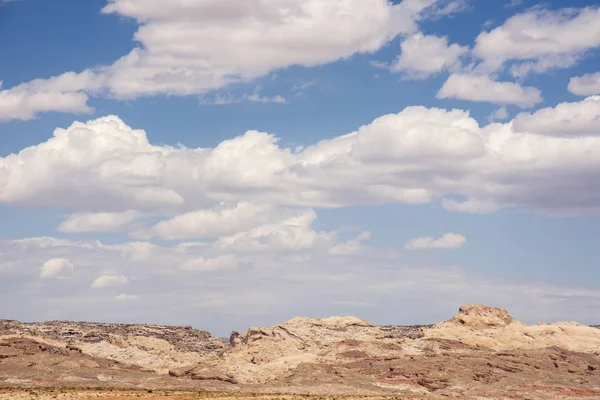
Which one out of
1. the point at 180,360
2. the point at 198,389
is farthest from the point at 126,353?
the point at 198,389

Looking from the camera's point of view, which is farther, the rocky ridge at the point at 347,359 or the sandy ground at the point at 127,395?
the rocky ridge at the point at 347,359

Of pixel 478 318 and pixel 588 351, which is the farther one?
pixel 478 318

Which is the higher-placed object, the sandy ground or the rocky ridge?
the rocky ridge

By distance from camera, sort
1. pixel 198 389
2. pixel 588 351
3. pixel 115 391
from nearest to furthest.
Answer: pixel 115 391
pixel 198 389
pixel 588 351

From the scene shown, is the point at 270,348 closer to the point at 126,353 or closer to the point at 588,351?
the point at 126,353

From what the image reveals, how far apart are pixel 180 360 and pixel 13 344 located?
1339 inches

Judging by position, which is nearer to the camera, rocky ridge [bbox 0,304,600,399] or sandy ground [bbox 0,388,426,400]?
sandy ground [bbox 0,388,426,400]

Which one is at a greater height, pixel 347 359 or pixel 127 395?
pixel 347 359

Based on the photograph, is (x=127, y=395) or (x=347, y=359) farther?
(x=347, y=359)

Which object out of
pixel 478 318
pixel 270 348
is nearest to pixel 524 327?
pixel 478 318

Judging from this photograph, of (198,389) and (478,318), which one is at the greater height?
(478,318)

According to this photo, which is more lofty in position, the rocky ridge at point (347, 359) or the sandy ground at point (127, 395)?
the rocky ridge at point (347, 359)

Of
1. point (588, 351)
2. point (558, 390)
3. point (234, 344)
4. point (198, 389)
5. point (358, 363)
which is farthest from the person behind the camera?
point (234, 344)

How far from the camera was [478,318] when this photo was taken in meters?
194
